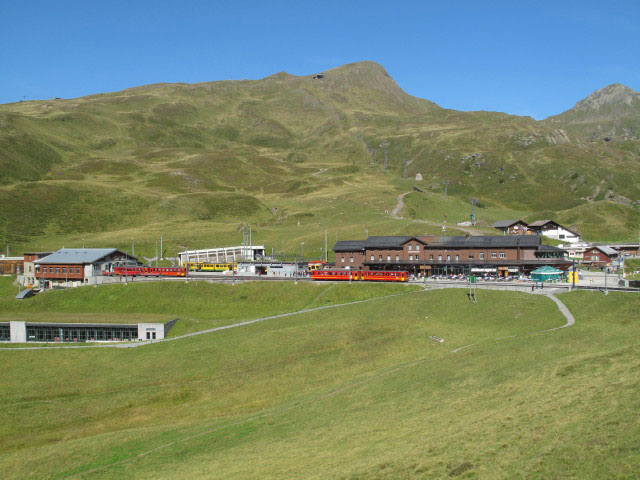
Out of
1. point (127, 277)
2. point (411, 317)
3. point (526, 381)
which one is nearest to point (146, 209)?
point (127, 277)

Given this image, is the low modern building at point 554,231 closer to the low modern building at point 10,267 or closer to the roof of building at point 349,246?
the roof of building at point 349,246

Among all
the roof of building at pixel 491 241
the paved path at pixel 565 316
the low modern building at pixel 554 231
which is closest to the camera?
the paved path at pixel 565 316

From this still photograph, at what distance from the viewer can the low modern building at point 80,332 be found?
74.7 meters

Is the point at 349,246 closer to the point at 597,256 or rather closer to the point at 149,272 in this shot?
the point at 149,272

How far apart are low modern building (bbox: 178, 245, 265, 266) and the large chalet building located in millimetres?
29372

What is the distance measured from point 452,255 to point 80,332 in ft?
218

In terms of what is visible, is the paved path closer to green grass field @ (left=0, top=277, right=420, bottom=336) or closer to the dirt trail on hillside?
green grass field @ (left=0, top=277, right=420, bottom=336)

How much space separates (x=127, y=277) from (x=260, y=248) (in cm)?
3602

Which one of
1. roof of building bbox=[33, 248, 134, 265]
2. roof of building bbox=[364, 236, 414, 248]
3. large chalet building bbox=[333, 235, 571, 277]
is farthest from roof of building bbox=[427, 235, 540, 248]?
roof of building bbox=[33, 248, 134, 265]

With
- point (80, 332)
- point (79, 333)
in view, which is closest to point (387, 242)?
point (80, 332)

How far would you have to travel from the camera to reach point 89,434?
1676 inches

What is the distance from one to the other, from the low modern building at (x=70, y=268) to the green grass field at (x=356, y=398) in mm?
46790

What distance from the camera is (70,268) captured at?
110m

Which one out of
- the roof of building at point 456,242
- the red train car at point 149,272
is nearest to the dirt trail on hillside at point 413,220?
the roof of building at point 456,242
